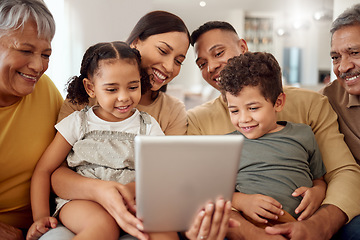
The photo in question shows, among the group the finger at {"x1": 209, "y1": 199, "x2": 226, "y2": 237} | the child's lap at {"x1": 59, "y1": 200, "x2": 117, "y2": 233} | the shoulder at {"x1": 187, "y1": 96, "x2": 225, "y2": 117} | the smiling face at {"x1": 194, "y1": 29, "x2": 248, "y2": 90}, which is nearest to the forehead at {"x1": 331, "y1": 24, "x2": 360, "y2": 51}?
the smiling face at {"x1": 194, "y1": 29, "x2": 248, "y2": 90}

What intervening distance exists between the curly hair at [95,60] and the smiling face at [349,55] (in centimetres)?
91

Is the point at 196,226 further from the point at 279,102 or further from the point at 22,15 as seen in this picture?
the point at 22,15

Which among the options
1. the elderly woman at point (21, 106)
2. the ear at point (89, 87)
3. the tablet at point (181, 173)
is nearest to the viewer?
the tablet at point (181, 173)

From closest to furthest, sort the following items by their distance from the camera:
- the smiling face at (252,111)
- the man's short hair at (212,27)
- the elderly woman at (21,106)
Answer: the elderly woman at (21,106), the smiling face at (252,111), the man's short hair at (212,27)

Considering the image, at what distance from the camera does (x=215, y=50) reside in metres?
1.75

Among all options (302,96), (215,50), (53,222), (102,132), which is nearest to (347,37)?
(302,96)

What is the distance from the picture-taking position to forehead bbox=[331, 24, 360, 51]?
1.53m

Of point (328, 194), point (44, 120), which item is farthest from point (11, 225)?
point (328, 194)

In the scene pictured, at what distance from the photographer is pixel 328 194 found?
1360 millimetres

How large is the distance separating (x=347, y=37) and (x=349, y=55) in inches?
3.3

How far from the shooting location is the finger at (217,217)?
96cm

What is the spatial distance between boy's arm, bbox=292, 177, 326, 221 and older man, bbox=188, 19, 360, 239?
24 millimetres

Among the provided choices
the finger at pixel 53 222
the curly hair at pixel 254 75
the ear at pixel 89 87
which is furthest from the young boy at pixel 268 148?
the finger at pixel 53 222

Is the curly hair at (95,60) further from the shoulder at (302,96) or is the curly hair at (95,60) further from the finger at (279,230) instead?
the finger at (279,230)
